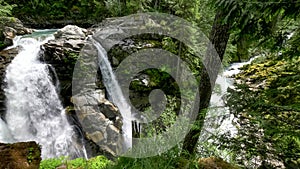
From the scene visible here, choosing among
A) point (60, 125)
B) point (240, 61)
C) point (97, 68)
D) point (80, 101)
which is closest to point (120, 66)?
point (97, 68)

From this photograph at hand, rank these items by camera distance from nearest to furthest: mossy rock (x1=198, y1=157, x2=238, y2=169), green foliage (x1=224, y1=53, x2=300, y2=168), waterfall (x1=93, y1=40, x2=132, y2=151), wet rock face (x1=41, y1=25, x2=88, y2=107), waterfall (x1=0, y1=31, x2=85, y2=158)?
green foliage (x1=224, y1=53, x2=300, y2=168)
mossy rock (x1=198, y1=157, x2=238, y2=169)
waterfall (x1=0, y1=31, x2=85, y2=158)
wet rock face (x1=41, y1=25, x2=88, y2=107)
waterfall (x1=93, y1=40, x2=132, y2=151)

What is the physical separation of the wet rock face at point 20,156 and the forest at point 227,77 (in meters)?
0.43

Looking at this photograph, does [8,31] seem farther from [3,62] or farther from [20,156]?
[20,156]

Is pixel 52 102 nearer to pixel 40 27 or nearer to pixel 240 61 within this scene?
pixel 40 27

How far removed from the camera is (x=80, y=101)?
7.39 m

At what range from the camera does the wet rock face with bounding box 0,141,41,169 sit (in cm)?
303

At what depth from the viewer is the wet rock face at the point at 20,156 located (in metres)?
3.03

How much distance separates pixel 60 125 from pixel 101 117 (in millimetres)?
1278

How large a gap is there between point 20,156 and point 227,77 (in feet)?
34.9

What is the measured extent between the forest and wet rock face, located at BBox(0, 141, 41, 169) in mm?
429

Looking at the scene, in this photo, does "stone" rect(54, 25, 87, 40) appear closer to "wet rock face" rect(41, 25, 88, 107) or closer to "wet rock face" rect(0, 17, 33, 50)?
"wet rock face" rect(41, 25, 88, 107)

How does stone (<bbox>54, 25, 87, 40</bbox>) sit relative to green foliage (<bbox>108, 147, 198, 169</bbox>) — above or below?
above

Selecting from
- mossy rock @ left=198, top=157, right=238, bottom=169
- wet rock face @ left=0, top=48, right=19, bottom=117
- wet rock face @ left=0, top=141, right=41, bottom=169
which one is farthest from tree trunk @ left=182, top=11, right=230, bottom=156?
wet rock face @ left=0, top=48, right=19, bottom=117

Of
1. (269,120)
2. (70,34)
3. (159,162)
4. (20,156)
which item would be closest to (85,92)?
(70,34)
